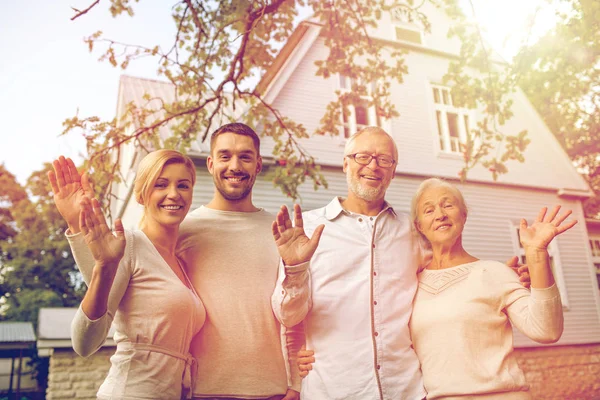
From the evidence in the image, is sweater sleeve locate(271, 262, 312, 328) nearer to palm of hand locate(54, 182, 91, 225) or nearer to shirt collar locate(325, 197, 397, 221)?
shirt collar locate(325, 197, 397, 221)

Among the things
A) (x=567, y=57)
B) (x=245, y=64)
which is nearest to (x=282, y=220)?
(x=245, y=64)

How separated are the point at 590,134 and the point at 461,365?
24308 mm

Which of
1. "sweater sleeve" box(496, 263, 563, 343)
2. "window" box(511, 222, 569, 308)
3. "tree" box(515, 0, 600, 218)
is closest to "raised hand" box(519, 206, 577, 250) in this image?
"sweater sleeve" box(496, 263, 563, 343)

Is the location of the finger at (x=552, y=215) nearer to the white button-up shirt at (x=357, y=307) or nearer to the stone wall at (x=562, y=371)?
the white button-up shirt at (x=357, y=307)

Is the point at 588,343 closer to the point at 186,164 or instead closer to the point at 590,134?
the point at 186,164

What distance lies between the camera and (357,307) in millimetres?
2559

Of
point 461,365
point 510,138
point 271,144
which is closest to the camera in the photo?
point 461,365

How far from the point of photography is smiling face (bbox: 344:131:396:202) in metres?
2.83

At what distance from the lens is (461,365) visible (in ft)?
7.76

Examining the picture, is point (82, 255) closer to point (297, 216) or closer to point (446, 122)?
point (297, 216)

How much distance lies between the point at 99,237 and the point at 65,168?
0.43 m

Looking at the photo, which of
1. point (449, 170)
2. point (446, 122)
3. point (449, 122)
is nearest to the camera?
point (449, 170)

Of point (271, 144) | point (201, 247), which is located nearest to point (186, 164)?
point (201, 247)

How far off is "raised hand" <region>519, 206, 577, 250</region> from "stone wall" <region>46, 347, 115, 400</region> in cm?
783
